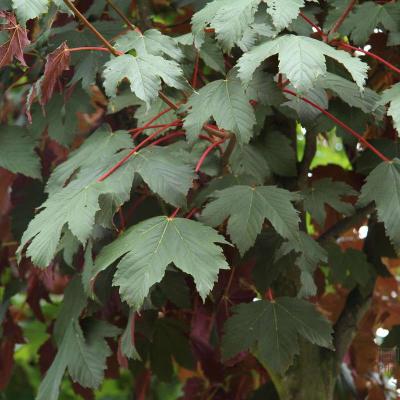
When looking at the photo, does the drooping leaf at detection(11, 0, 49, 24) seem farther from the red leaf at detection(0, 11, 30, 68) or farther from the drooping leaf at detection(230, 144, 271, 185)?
the drooping leaf at detection(230, 144, 271, 185)

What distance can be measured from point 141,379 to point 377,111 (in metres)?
0.95

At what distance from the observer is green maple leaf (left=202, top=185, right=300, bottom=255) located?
3.49 feet

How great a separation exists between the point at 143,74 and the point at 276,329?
43 cm

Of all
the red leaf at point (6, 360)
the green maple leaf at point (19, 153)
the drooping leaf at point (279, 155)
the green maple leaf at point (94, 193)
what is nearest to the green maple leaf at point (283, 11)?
the green maple leaf at point (94, 193)

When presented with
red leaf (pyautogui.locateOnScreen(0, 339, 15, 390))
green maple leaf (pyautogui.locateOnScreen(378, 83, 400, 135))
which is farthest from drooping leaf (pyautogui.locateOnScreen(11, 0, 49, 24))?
red leaf (pyautogui.locateOnScreen(0, 339, 15, 390))

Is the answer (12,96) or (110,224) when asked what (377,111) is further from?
(12,96)

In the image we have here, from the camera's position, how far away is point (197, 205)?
3.97 ft

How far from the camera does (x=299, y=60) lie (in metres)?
0.95

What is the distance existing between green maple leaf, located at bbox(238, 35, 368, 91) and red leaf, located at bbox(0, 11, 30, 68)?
314mm

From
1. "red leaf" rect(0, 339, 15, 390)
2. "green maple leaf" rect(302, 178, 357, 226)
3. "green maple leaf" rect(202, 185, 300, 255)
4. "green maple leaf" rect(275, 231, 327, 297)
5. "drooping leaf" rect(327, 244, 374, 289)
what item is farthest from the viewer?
"red leaf" rect(0, 339, 15, 390)

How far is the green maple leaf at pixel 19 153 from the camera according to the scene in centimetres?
136

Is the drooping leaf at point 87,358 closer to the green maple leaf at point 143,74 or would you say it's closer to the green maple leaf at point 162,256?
the green maple leaf at point 162,256

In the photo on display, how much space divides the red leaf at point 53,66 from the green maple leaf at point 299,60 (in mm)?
267

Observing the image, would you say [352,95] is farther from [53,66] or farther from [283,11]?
[53,66]
